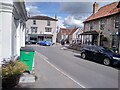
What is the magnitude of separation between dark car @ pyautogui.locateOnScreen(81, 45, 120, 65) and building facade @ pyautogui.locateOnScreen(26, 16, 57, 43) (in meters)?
44.2

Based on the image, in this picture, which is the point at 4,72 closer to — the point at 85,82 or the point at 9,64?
the point at 9,64

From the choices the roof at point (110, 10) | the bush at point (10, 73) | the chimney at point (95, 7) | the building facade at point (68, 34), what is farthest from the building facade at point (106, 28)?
the building facade at point (68, 34)

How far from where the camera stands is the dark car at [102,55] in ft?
47.8

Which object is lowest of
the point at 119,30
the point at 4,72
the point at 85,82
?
the point at 85,82

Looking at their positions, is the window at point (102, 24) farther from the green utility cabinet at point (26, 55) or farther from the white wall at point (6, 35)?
the white wall at point (6, 35)

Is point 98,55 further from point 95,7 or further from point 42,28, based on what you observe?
point 42,28

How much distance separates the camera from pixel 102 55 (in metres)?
15.6

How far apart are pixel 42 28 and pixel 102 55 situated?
157 ft

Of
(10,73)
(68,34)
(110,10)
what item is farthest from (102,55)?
(68,34)

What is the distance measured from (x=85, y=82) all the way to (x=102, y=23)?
2319 centimetres

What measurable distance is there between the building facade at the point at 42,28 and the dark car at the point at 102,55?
145ft

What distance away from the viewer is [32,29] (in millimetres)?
62000

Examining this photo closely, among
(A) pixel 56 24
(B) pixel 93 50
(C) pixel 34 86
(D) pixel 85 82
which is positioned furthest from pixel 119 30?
(A) pixel 56 24

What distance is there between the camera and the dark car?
14.6 m
